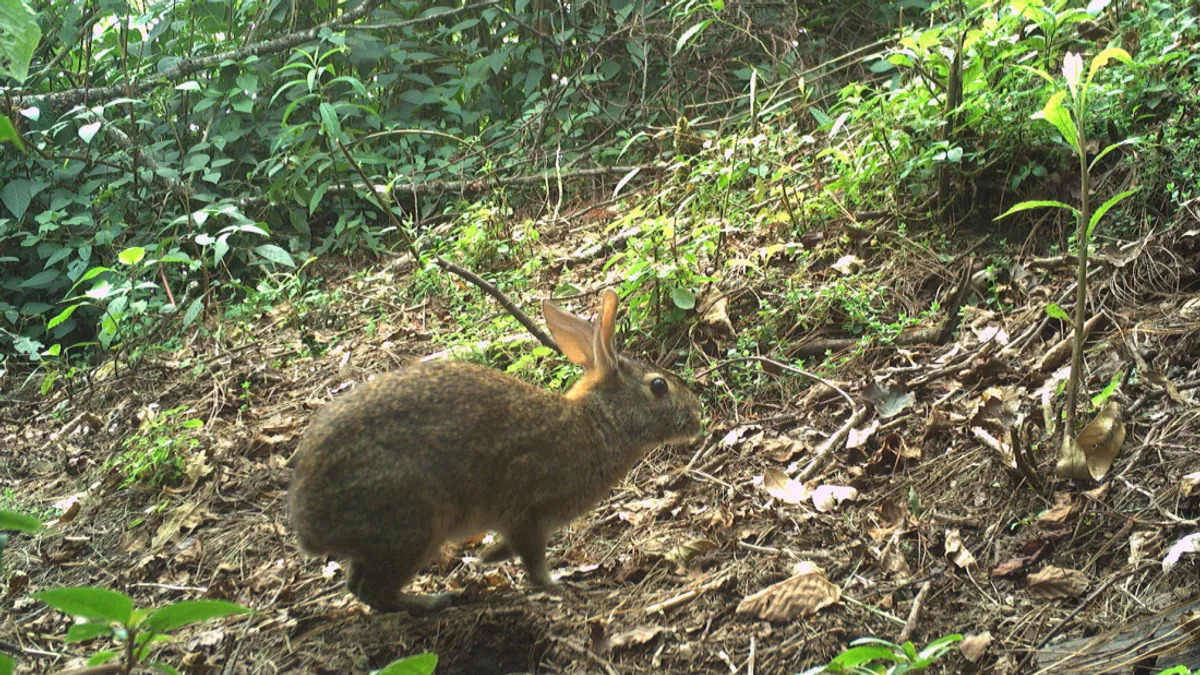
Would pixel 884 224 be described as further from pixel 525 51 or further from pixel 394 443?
pixel 525 51

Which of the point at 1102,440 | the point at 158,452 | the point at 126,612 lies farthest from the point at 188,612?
the point at 158,452

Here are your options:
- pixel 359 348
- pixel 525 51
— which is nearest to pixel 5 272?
pixel 359 348

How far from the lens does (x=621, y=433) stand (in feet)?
16.9

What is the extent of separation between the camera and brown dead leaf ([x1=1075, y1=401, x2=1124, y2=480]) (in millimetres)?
4172

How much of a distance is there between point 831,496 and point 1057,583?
121 cm

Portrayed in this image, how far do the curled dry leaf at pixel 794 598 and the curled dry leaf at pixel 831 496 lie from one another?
0.64 m

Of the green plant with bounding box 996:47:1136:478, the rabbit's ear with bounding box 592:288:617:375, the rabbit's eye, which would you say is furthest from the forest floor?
the rabbit's ear with bounding box 592:288:617:375

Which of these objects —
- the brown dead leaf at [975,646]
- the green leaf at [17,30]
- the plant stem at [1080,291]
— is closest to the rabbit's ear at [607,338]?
the plant stem at [1080,291]

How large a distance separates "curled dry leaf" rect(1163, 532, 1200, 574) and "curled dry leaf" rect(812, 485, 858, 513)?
57.8 inches

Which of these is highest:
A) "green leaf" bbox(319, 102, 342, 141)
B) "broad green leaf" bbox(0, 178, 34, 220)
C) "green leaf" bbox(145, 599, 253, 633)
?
"green leaf" bbox(145, 599, 253, 633)

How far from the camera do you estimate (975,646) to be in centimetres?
362

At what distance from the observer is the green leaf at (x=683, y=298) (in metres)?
6.27

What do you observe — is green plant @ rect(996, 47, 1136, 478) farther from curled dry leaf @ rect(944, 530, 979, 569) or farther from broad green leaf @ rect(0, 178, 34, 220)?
broad green leaf @ rect(0, 178, 34, 220)

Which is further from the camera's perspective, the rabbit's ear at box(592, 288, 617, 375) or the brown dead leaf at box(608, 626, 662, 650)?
the rabbit's ear at box(592, 288, 617, 375)
